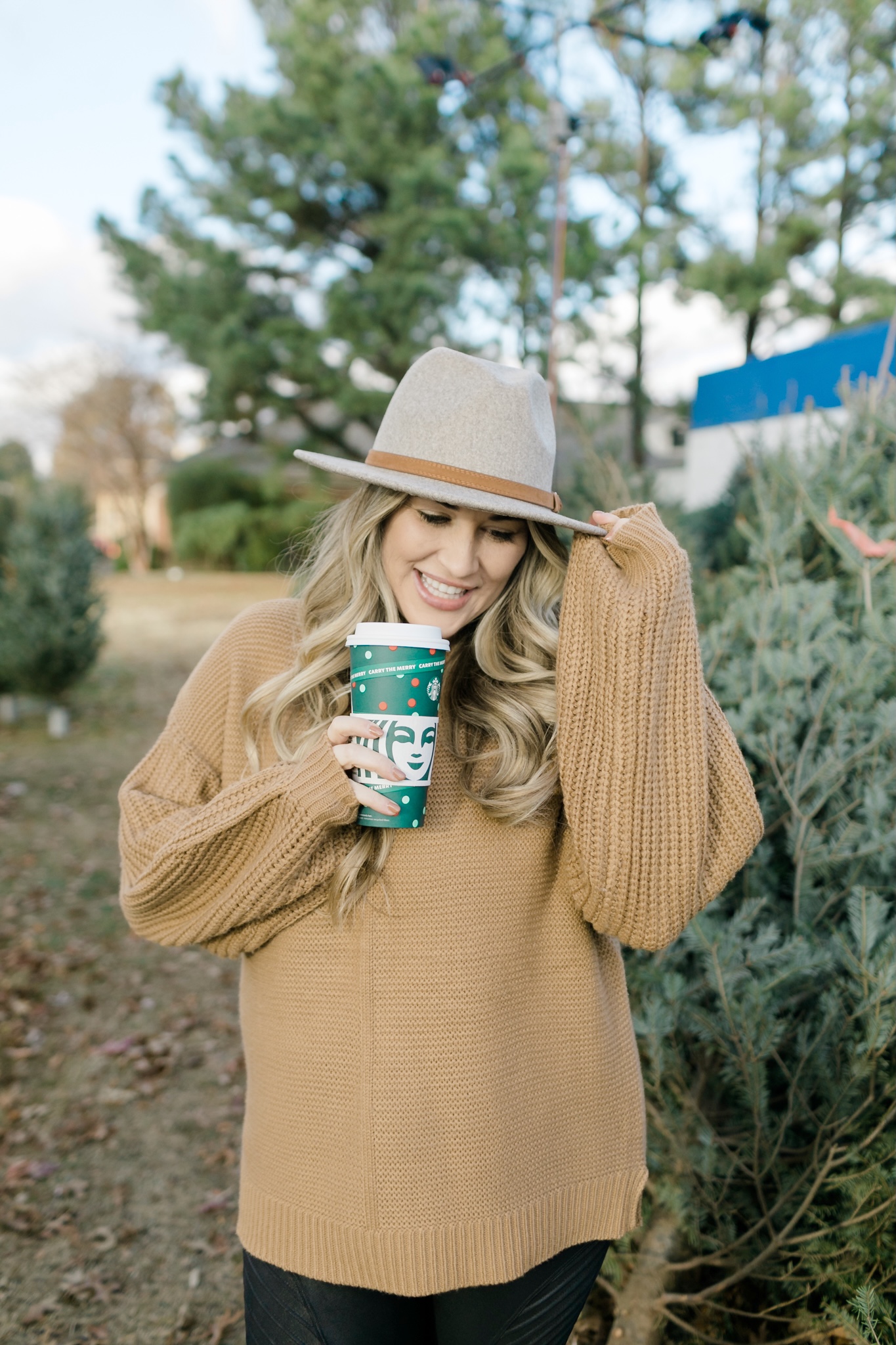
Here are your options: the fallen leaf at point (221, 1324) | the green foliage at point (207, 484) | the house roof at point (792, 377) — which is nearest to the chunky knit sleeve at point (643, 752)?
the fallen leaf at point (221, 1324)

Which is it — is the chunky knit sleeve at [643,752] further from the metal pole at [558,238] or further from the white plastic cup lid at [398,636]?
the metal pole at [558,238]

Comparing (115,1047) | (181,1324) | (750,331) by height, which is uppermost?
(750,331)

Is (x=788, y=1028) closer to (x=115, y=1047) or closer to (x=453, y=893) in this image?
(x=453, y=893)

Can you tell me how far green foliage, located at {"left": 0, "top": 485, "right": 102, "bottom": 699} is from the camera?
830 cm

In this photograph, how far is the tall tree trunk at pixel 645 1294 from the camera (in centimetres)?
216

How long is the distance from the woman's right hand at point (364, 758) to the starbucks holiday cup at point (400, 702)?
11mm

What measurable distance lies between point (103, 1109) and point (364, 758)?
324cm

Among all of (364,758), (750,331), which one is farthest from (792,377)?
(750,331)

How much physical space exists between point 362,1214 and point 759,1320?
1.58 m

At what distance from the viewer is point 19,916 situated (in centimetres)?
525

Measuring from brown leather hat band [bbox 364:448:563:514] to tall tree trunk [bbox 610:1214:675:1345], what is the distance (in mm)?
1905

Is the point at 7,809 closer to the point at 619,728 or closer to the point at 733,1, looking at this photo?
the point at 619,728

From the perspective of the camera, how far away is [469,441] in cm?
142

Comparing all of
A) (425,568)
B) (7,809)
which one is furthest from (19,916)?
(425,568)
